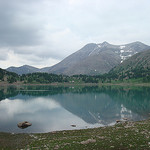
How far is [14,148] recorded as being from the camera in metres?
28.1

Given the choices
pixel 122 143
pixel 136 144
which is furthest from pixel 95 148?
pixel 136 144

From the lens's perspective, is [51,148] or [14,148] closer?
[51,148]

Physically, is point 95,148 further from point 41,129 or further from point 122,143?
point 41,129

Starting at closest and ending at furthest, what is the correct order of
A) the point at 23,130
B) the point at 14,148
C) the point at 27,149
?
the point at 27,149, the point at 14,148, the point at 23,130

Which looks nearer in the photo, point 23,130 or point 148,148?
point 148,148

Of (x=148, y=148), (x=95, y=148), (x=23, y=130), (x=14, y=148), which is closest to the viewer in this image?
(x=148, y=148)

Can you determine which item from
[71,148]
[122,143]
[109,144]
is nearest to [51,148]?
[71,148]

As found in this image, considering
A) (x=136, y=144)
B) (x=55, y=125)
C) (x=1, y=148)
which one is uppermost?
(x=136, y=144)

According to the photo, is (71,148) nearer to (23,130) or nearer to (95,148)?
(95,148)

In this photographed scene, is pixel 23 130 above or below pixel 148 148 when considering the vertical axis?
below

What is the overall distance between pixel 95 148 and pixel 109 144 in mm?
2741

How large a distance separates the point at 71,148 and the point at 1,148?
13.6 m

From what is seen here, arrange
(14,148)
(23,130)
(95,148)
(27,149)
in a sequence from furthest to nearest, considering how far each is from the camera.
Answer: (23,130), (14,148), (27,149), (95,148)

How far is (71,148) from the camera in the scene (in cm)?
2450
